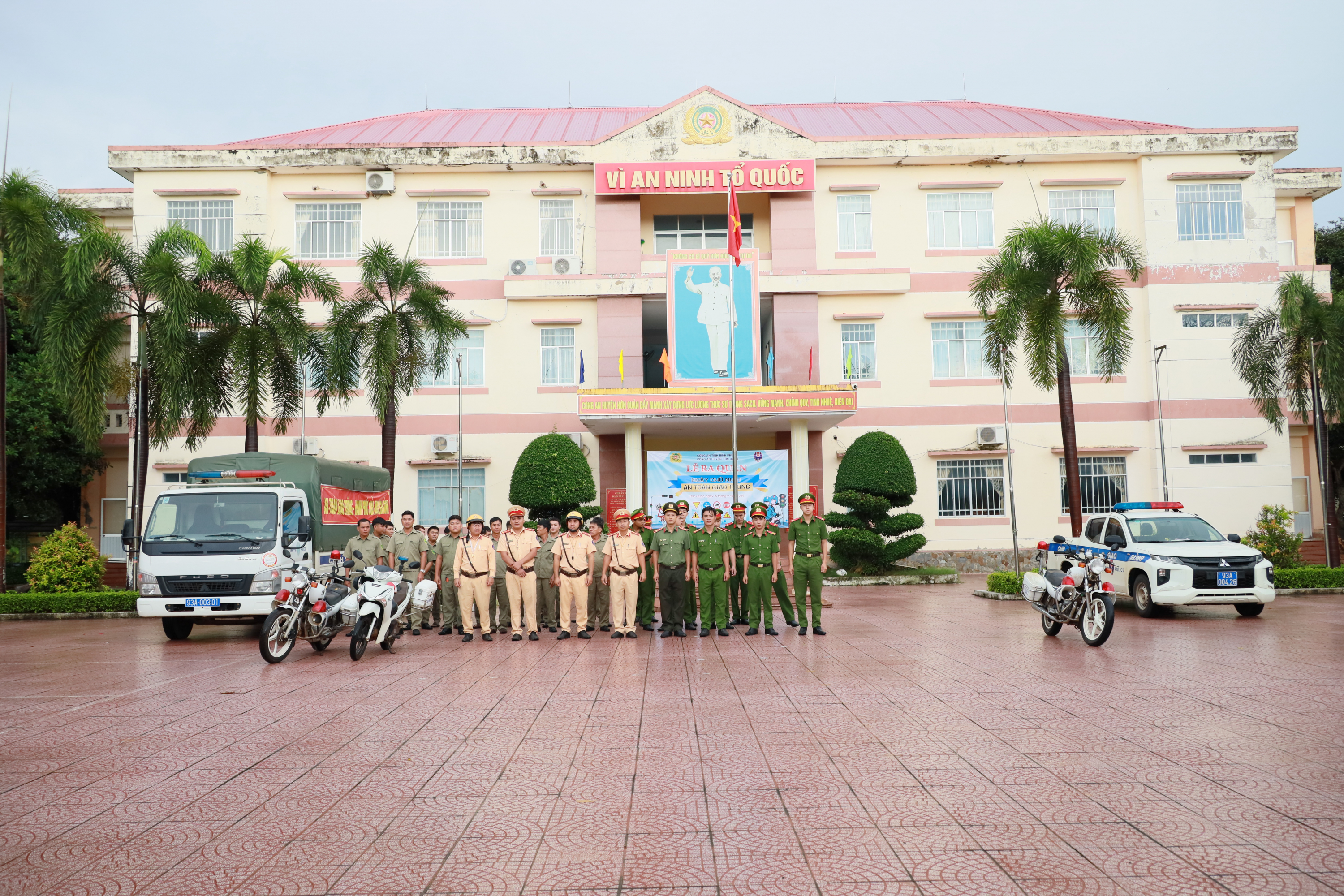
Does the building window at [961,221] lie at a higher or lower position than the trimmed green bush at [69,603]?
higher

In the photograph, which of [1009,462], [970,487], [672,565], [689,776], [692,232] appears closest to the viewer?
[689,776]

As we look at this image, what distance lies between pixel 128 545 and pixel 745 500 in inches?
521

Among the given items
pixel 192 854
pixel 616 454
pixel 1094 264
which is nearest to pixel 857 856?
pixel 192 854

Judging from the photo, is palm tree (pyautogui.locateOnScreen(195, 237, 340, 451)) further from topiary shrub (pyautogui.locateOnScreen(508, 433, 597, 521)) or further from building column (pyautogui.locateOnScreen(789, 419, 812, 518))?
building column (pyautogui.locateOnScreen(789, 419, 812, 518))

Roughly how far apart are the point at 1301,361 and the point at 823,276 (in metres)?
11.1

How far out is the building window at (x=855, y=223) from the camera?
87.6 ft

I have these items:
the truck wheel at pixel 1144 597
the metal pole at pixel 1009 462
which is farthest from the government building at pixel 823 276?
the truck wheel at pixel 1144 597

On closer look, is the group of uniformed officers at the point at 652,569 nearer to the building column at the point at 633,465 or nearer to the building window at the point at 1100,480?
the building column at the point at 633,465

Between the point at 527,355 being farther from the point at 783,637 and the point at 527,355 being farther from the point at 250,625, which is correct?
the point at 783,637

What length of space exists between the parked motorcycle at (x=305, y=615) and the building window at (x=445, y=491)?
14841 mm

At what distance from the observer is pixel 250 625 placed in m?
15.7

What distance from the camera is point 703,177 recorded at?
85.1ft

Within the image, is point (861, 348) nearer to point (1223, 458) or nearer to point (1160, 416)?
point (1160, 416)

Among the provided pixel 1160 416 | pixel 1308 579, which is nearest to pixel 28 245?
pixel 1308 579
